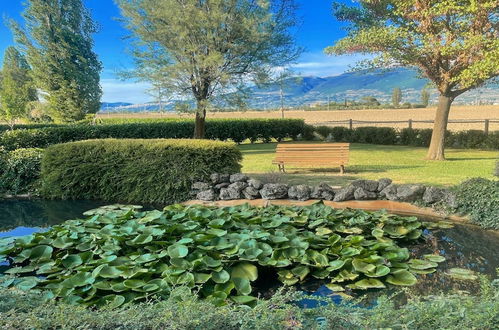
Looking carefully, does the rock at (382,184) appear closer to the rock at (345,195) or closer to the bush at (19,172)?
the rock at (345,195)

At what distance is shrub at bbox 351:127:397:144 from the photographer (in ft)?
54.9

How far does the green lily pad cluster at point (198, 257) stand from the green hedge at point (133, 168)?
2186 mm

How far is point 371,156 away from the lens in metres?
12.2

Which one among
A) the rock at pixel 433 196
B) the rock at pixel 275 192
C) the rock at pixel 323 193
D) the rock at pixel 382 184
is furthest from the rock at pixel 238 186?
the rock at pixel 433 196

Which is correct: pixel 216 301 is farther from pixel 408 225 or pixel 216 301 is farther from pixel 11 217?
pixel 11 217

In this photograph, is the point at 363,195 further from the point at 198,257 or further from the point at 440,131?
the point at 440,131

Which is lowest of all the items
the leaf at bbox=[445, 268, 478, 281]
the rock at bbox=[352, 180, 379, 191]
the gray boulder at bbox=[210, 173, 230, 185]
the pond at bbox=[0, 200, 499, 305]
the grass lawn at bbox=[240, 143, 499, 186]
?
the pond at bbox=[0, 200, 499, 305]

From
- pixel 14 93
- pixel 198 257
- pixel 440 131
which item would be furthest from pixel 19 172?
pixel 14 93

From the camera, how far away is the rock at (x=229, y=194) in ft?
21.1

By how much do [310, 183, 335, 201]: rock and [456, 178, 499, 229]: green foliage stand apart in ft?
5.79

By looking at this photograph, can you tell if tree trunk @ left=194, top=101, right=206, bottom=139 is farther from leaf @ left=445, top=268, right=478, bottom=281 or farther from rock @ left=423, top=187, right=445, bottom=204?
leaf @ left=445, top=268, right=478, bottom=281

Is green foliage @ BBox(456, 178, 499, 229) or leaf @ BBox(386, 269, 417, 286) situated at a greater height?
green foliage @ BBox(456, 178, 499, 229)

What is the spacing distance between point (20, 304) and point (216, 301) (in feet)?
3.83

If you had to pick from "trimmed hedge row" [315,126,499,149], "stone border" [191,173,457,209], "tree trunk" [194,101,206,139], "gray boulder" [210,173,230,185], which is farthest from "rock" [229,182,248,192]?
"trimmed hedge row" [315,126,499,149]
